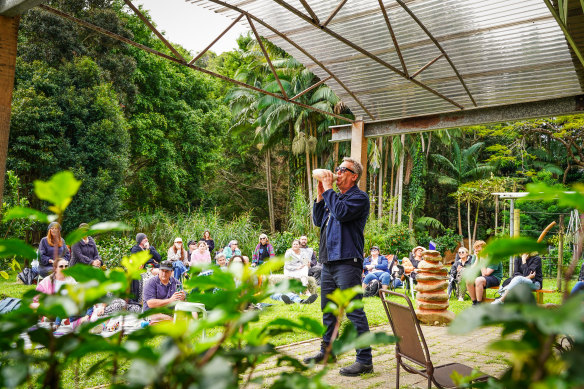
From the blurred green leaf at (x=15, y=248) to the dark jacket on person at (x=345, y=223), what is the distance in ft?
11.1

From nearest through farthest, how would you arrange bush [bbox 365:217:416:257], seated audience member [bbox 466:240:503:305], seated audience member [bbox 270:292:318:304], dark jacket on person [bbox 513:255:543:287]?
dark jacket on person [bbox 513:255:543:287] < seated audience member [bbox 466:240:503:305] < seated audience member [bbox 270:292:318:304] < bush [bbox 365:217:416:257]

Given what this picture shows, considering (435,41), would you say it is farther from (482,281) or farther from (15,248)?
(15,248)

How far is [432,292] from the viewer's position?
758 cm

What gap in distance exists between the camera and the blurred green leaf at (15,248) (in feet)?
2.50

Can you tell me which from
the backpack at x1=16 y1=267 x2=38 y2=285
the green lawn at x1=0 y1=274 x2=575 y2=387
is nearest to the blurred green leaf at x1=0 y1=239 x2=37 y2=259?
the green lawn at x1=0 y1=274 x2=575 y2=387

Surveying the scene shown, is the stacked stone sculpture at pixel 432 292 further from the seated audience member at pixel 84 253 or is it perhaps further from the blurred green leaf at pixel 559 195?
the blurred green leaf at pixel 559 195

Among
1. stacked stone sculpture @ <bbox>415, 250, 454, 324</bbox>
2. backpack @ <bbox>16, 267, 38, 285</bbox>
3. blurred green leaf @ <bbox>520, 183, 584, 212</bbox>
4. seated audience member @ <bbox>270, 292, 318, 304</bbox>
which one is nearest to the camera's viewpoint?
blurred green leaf @ <bbox>520, 183, 584, 212</bbox>

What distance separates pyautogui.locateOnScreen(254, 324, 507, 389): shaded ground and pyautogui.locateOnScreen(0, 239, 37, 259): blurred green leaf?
2918 millimetres

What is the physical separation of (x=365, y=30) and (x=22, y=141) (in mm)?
13323

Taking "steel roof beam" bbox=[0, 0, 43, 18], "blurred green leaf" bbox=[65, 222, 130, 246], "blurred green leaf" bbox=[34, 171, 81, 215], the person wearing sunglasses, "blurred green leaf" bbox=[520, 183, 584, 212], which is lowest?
the person wearing sunglasses

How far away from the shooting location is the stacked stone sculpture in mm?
7461

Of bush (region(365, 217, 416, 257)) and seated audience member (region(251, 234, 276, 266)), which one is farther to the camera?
bush (region(365, 217, 416, 257))

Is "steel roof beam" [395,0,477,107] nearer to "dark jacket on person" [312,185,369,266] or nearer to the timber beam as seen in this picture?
the timber beam

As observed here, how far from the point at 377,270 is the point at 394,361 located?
7.16 m
